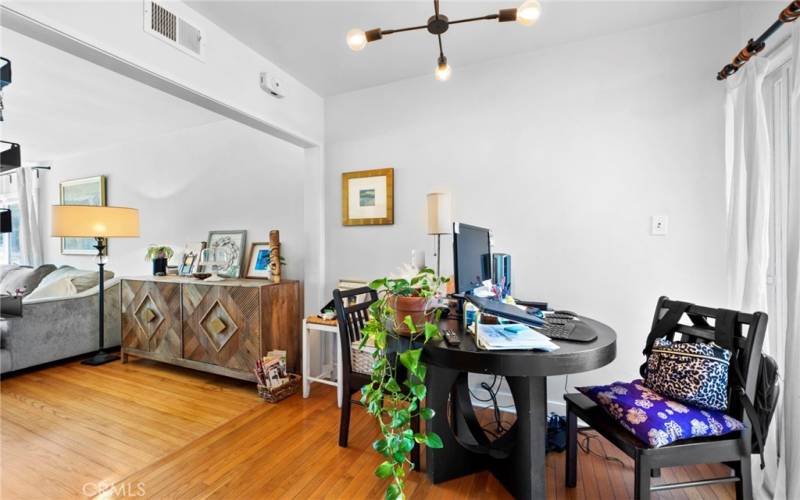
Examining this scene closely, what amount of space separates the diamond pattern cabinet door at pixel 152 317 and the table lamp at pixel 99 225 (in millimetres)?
316

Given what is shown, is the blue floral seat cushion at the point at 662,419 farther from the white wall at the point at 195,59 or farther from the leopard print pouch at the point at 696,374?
the white wall at the point at 195,59

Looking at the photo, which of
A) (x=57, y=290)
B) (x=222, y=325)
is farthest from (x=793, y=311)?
(x=57, y=290)

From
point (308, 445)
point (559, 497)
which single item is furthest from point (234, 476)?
point (559, 497)

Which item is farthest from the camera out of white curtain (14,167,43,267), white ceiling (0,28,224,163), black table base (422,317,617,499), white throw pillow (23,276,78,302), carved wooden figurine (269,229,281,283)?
white curtain (14,167,43,267)

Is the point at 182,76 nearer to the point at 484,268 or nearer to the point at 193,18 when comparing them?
the point at 193,18

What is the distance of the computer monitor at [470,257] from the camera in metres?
1.44

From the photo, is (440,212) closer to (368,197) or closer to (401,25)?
(368,197)

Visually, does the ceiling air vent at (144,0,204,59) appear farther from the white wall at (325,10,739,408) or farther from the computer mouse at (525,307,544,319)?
the computer mouse at (525,307,544,319)

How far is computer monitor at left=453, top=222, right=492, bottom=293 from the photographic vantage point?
1.44 metres

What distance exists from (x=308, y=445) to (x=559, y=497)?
138 cm

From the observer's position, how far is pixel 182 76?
1831mm

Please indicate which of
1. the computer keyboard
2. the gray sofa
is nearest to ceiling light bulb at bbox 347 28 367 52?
the computer keyboard

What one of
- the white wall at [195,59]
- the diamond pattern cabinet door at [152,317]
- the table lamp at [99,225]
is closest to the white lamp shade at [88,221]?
the table lamp at [99,225]

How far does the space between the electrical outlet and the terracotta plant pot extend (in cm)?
166
